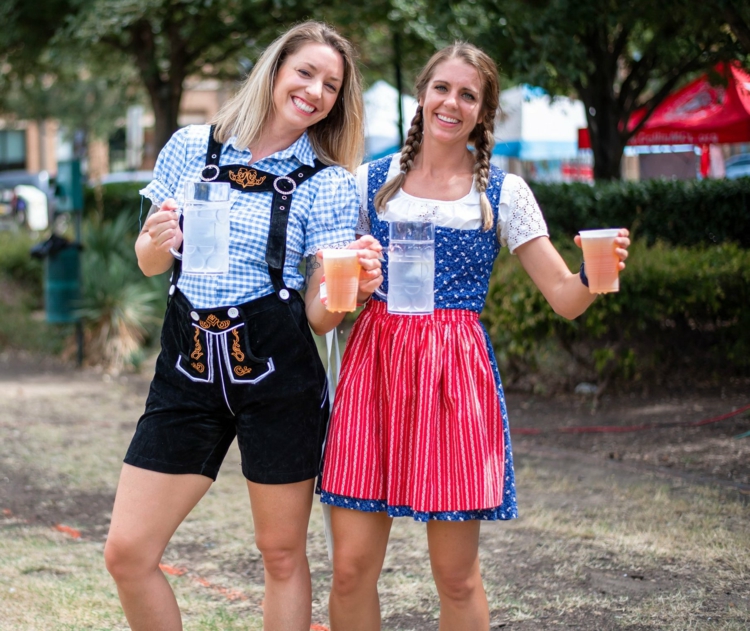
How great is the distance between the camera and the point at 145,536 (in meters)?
2.60

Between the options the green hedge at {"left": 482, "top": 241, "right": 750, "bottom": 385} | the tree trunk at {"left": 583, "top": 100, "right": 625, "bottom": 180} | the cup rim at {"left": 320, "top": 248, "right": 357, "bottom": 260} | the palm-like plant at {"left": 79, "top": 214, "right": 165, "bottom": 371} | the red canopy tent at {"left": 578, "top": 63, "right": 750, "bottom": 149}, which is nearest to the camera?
the cup rim at {"left": 320, "top": 248, "right": 357, "bottom": 260}

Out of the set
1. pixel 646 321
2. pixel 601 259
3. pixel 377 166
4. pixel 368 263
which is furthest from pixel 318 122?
pixel 646 321

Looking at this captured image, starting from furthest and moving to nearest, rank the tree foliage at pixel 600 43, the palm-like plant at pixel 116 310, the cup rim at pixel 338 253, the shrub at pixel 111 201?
the shrub at pixel 111 201, the palm-like plant at pixel 116 310, the tree foliage at pixel 600 43, the cup rim at pixel 338 253

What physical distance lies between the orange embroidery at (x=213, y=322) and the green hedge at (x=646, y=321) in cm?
454

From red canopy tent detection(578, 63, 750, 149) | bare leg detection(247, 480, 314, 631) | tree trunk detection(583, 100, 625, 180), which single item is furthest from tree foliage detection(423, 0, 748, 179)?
bare leg detection(247, 480, 314, 631)

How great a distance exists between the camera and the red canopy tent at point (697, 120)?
458 inches

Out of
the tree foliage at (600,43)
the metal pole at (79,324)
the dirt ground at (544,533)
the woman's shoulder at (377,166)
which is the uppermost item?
the tree foliage at (600,43)

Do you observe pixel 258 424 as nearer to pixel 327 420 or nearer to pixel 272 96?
pixel 327 420

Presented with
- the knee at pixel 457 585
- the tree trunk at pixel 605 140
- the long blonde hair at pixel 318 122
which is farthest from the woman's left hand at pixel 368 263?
the tree trunk at pixel 605 140

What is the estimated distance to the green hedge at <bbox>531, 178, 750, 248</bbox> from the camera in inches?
326

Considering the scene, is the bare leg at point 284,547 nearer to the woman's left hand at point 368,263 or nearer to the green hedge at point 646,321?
the woman's left hand at point 368,263

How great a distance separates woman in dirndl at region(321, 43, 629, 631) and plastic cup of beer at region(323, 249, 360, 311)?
339 mm

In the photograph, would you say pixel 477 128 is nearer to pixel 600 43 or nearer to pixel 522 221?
pixel 522 221

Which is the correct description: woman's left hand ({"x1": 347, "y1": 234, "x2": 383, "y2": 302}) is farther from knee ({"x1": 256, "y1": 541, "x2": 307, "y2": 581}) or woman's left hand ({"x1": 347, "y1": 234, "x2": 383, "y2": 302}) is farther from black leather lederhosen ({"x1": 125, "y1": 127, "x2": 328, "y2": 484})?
knee ({"x1": 256, "y1": 541, "x2": 307, "y2": 581})
